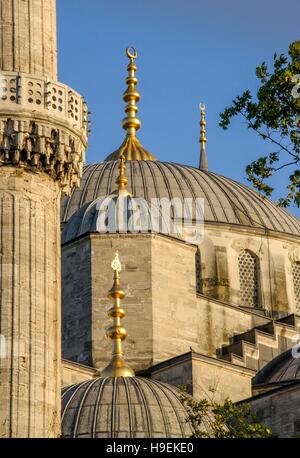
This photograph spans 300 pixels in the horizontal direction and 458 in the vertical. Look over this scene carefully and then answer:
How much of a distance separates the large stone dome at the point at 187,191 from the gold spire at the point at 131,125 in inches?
90.6

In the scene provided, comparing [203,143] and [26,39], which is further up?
[203,143]

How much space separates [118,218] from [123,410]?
26.9ft

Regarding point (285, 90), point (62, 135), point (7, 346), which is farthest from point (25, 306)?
point (285, 90)

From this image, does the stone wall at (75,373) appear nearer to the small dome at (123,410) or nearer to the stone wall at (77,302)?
the stone wall at (77,302)

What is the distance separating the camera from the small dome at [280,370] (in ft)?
132

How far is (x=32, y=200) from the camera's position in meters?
27.8

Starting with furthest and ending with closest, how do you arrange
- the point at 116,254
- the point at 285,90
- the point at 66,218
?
the point at 66,218 < the point at 116,254 < the point at 285,90

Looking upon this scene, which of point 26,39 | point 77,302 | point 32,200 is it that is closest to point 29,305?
point 32,200

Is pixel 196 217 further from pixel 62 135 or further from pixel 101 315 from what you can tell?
pixel 62 135

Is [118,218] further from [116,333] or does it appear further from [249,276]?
[249,276]

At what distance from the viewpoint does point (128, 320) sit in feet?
132

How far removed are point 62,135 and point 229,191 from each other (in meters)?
22.1

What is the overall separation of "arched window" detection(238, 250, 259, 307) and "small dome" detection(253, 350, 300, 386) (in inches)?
213

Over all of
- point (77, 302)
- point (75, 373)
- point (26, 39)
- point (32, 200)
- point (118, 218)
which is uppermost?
point (118, 218)
